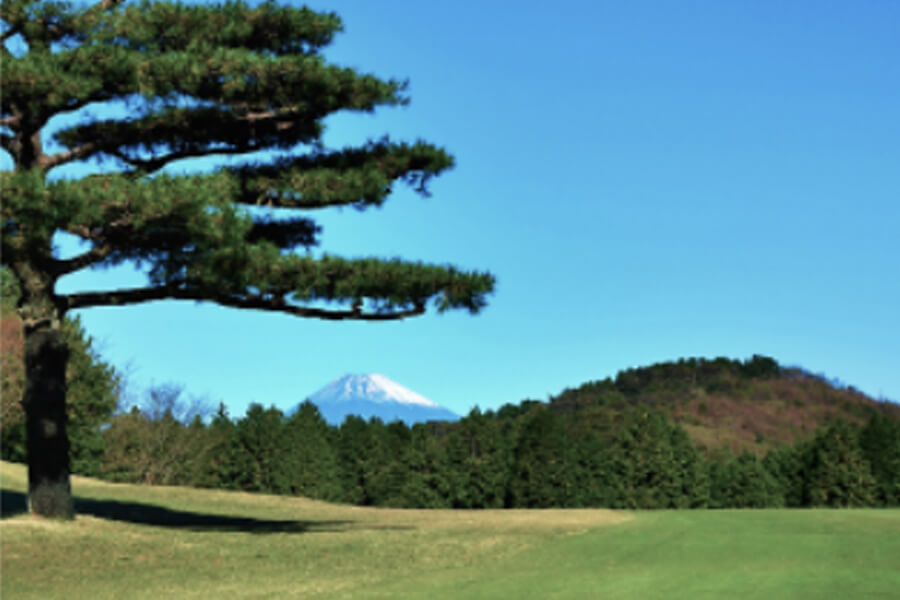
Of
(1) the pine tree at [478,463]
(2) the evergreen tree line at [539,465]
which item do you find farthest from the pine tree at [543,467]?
(1) the pine tree at [478,463]

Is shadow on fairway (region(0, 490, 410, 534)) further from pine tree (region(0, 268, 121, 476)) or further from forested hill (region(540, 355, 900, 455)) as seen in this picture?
forested hill (region(540, 355, 900, 455))

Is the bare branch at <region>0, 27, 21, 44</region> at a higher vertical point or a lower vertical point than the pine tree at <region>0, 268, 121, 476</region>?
higher

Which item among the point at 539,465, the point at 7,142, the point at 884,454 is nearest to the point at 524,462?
the point at 539,465

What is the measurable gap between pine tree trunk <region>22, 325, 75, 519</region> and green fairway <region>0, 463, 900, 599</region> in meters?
0.36

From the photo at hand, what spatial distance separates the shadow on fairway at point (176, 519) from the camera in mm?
15250

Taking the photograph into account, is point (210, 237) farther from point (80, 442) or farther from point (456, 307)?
point (80, 442)

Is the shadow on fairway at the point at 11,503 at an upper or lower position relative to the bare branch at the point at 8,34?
lower

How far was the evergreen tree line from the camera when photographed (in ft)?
85.1

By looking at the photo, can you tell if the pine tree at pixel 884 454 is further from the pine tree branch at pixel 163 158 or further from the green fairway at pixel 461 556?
the pine tree branch at pixel 163 158

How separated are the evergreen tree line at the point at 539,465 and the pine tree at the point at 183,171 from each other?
45.5ft

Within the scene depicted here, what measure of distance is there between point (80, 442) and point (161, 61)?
24545mm

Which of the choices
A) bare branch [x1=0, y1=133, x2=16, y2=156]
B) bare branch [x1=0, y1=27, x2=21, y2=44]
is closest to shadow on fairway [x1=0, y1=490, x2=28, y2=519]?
bare branch [x1=0, y1=133, x2=16, y2=156]

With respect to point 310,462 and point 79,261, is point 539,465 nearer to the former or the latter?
point 310,462

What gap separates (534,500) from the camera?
26.2 metres
